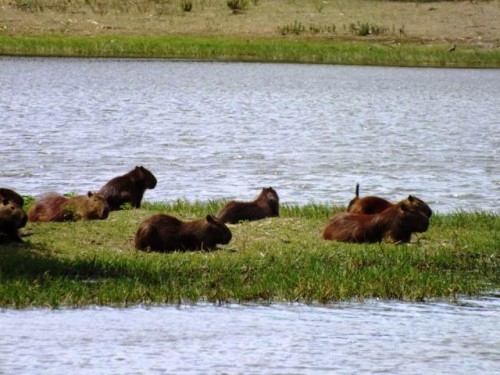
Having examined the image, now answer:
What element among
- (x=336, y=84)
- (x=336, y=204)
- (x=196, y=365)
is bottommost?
(x=336, y=84)

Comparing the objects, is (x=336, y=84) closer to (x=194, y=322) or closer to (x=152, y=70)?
(x=152, y=70)

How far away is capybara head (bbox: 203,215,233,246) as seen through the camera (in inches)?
486

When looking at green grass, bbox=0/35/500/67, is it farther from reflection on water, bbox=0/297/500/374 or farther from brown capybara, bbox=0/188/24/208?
reflection on water, bbox=0/297/500/374

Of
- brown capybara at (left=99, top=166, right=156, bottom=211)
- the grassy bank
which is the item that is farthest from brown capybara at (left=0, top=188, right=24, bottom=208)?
brown capybara at (left=99, top=166, right=156, bottom=211)

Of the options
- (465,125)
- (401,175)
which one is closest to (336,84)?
(465,125)

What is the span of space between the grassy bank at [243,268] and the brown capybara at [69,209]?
0.61ft

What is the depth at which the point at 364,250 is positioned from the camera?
12375 millimetres

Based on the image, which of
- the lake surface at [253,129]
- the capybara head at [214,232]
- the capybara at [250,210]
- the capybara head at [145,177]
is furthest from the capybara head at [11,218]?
the lake surface at [253,129]

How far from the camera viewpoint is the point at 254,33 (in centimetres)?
4438

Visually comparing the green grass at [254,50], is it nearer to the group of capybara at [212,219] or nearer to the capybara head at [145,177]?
the capybara head at [145,177]

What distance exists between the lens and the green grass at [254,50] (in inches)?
1673

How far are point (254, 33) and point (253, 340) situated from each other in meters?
35.2

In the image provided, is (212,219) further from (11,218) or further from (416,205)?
(416,205)

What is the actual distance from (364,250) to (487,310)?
1724mm
